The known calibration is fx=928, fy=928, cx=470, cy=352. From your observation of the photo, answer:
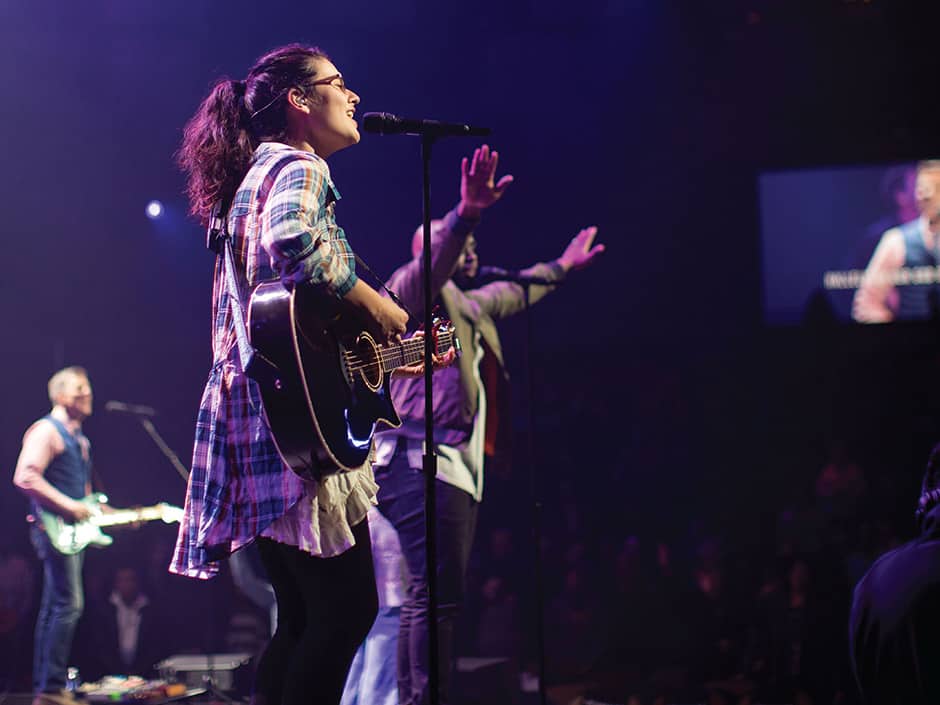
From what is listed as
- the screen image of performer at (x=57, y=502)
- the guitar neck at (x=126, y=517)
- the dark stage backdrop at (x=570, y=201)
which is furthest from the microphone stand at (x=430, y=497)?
the dark stage backdrop at (x=570, y=201)

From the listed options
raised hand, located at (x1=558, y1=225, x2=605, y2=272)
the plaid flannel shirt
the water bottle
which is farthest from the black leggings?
the water bottle

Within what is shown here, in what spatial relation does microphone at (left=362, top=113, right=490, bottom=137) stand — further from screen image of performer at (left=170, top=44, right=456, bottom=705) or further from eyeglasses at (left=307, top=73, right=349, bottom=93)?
screen image of performer at (left=170, top=44, right=456, bottom=705)

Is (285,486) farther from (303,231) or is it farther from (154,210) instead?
(154,210)

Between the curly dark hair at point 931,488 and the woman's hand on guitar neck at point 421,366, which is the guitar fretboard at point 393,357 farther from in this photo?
the curly dark hair at point 931,488

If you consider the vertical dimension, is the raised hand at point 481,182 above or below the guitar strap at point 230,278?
above

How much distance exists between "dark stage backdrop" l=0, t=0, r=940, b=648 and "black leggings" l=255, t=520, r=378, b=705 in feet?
17.4

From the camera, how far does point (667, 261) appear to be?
377 inches

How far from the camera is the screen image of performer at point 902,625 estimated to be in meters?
1.54

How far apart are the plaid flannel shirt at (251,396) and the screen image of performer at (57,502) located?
383 cm

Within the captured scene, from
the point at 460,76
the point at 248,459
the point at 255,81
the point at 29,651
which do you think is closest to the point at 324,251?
the point at 248,459

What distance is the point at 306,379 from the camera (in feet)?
6.07

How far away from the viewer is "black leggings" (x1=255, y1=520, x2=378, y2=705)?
186 centimetres

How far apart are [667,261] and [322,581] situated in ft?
26.7

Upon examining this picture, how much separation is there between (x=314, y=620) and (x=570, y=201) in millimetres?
7400
